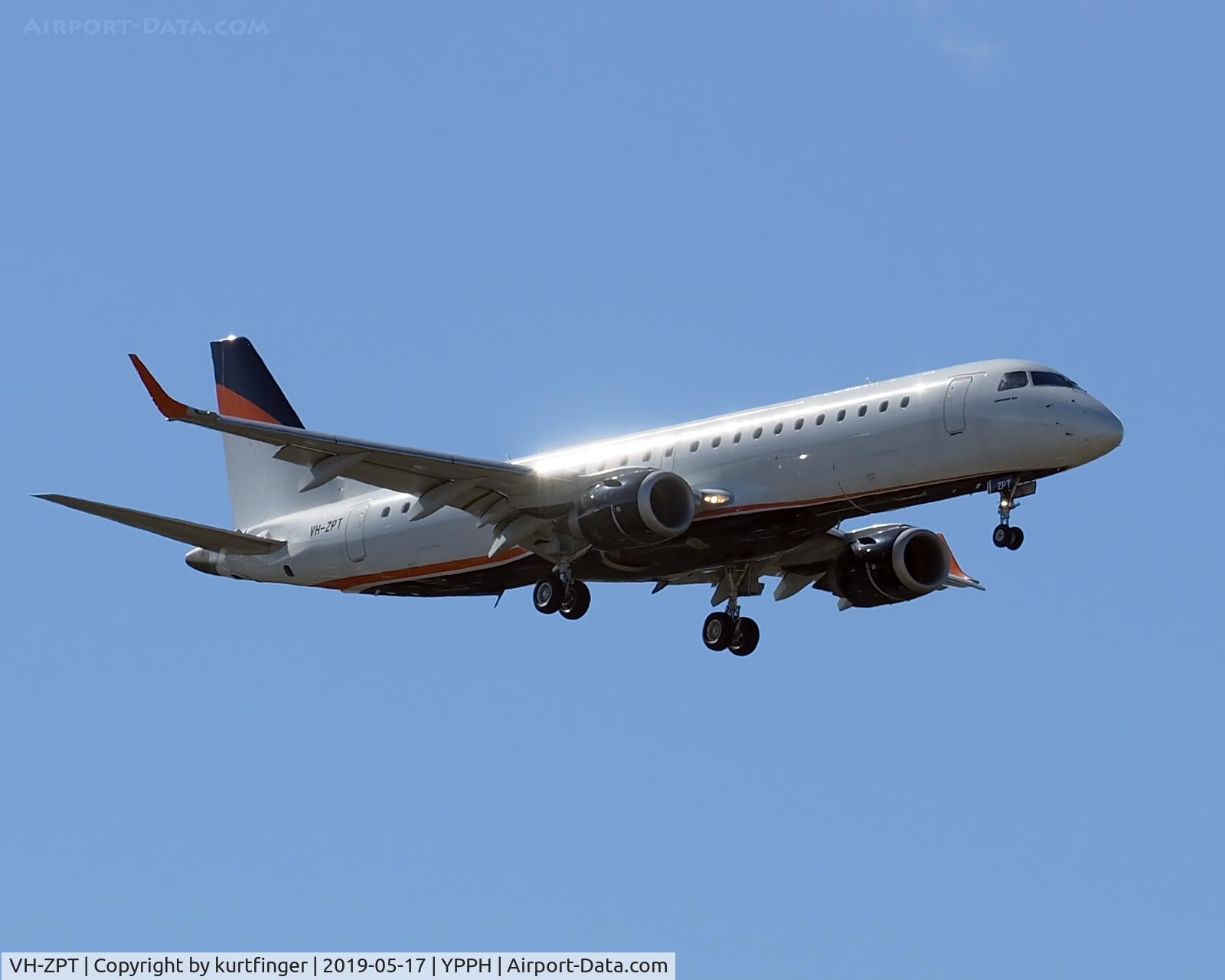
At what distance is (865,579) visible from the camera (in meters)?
51.2

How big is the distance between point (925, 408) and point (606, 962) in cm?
1333

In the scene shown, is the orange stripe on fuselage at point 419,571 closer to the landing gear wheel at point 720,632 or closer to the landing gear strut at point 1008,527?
the landing gear wheel at point 720,632

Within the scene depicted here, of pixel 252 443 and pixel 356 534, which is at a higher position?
pixel 252 443

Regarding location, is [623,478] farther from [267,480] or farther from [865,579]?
[267,480]

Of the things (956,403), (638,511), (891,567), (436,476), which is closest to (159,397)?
(436,476)

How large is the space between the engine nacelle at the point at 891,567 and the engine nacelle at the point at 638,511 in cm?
734

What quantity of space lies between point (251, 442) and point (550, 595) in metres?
14.3

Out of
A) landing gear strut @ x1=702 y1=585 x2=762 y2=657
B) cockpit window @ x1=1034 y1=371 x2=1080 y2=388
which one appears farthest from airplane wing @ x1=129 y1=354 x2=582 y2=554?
cockpit window @ x1=1034 y1=371 x2=1080 y2=388

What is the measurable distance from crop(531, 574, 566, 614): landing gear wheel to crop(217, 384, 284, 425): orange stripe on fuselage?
41.4 ft

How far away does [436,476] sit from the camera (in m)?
46.8

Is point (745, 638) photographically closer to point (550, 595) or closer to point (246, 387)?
point (550, 595)

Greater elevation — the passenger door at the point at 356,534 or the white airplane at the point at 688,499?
the passenger door at the point at 356,534

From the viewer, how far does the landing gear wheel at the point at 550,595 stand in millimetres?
48219

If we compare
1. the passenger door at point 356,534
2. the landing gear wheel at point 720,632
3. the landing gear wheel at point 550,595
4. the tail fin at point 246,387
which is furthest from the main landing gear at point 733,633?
the tail fin at point 246,387
